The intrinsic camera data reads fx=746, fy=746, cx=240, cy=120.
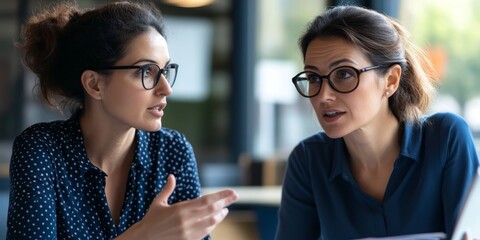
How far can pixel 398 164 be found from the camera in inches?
83.4

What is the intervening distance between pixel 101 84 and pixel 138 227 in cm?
53

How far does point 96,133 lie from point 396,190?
0.89 m

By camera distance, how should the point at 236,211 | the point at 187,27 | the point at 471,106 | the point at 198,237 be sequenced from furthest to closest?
1. the point at 187,27
2. the point at 236,211
3. the point at 471,106
4. the point at 198,237

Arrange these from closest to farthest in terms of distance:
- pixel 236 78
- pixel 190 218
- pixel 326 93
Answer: pixel 190 218, pixel 326 93, pixel 236 78

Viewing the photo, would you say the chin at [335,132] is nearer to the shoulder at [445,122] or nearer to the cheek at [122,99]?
the shoulder at [445,122]

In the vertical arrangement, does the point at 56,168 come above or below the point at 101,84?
below

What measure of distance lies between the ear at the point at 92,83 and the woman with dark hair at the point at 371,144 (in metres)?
0.57

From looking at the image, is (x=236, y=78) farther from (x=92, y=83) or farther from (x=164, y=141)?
(x=92, y=83)

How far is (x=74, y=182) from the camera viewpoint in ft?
7.02

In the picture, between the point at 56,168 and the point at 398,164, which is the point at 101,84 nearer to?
the point at 56,168

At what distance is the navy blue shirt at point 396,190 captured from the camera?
2.04 m

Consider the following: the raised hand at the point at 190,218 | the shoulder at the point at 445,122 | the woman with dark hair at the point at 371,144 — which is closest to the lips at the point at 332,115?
the woman with dark hair at the point at 371,144

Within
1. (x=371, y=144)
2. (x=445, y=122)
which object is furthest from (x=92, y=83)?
(x=445, y=122)

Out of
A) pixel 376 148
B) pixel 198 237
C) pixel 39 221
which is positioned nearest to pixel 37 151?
pixel 39 221
